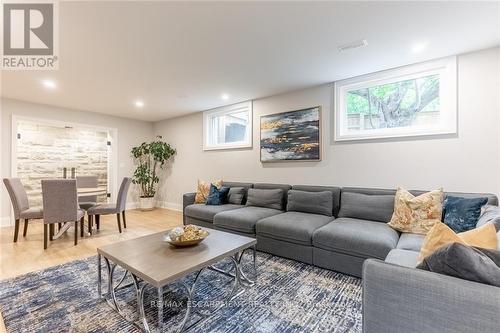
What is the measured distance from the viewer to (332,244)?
2369 mm

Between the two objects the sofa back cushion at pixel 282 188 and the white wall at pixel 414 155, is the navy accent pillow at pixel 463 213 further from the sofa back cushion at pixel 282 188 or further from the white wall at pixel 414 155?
the sofa back cushion at pixel 282 188

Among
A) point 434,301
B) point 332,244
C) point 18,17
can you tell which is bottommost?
point 332,244

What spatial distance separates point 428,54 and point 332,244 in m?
2.45

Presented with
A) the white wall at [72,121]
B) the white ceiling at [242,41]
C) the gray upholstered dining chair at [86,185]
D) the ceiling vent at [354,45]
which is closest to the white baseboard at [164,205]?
the white wall at [72,121]

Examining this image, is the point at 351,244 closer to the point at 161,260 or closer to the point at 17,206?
the point at 161,260

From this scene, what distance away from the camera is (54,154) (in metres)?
5.86

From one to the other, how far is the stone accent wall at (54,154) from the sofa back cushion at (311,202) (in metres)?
5.11

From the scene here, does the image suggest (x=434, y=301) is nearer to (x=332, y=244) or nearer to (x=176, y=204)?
(x=332, y=244)

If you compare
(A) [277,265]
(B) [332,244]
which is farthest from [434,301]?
(A) [277,265]

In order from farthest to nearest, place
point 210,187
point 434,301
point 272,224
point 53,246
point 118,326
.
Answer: point 210,187 → point 53,246 → point 272,224 → point 118,326 → point 434,301

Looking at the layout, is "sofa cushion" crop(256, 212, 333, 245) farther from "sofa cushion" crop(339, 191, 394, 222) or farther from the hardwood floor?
the hardwood floor

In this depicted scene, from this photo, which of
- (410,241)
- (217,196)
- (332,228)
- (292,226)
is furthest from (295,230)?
(217,196)

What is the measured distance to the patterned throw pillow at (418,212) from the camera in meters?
2.30

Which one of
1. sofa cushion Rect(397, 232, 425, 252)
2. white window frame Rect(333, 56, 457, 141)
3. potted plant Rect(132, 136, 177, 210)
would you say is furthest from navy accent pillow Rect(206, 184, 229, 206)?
sofa cushion Rect(397, 232, 425, 252)
